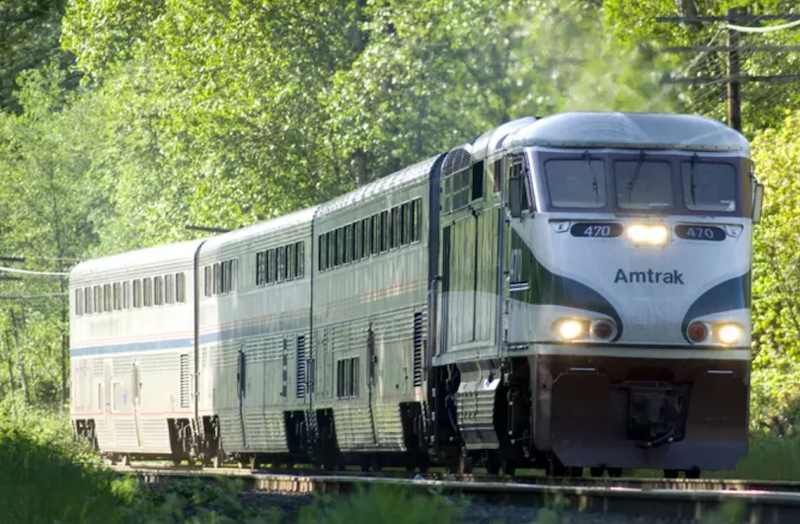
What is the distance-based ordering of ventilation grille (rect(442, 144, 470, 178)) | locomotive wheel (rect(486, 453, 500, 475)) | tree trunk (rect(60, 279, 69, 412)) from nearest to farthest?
1. locomotive wheel (rect(486, 453, 500, 475))
2. ventilation grille (rect(442, 144, 470, 178))
3. tree trunk (rect(60, 279, 69, 412))

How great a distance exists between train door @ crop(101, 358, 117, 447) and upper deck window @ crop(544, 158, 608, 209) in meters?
21.3

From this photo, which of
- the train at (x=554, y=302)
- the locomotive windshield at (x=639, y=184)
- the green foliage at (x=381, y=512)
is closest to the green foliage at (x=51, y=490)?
the green foliage at (x=381, y=512)

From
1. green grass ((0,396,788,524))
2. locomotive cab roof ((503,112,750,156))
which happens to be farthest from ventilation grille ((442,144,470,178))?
green grass ((0,396,788,524))

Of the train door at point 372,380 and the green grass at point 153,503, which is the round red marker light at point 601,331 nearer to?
the green grass at point 153,503

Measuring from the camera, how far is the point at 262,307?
3109 centimetres

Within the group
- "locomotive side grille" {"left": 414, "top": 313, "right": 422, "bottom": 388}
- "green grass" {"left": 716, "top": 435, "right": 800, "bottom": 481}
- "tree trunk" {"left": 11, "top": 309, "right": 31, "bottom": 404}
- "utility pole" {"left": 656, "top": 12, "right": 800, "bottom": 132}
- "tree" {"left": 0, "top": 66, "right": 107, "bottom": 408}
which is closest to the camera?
"green grass" {"left": 716, "top": 435, "right": 800, "bottom": 481}

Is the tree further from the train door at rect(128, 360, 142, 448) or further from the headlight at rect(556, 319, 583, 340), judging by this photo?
the headlight at rect(556, 319, 583, 340)

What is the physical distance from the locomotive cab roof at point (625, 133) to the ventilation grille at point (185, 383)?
54.6 feet

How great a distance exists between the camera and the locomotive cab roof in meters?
18.9

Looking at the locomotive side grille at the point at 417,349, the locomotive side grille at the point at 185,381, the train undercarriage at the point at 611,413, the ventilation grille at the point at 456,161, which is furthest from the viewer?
the locomotive side grille at the point at 185,381

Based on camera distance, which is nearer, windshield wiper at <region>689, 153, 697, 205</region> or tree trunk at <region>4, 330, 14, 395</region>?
windshield wiper at <region>689, 153, 697, 205</region>

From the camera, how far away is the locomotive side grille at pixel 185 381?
35.0 m

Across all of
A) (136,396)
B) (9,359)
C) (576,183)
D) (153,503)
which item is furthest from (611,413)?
(9,359)

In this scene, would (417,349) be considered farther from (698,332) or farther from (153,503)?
(153,503)
